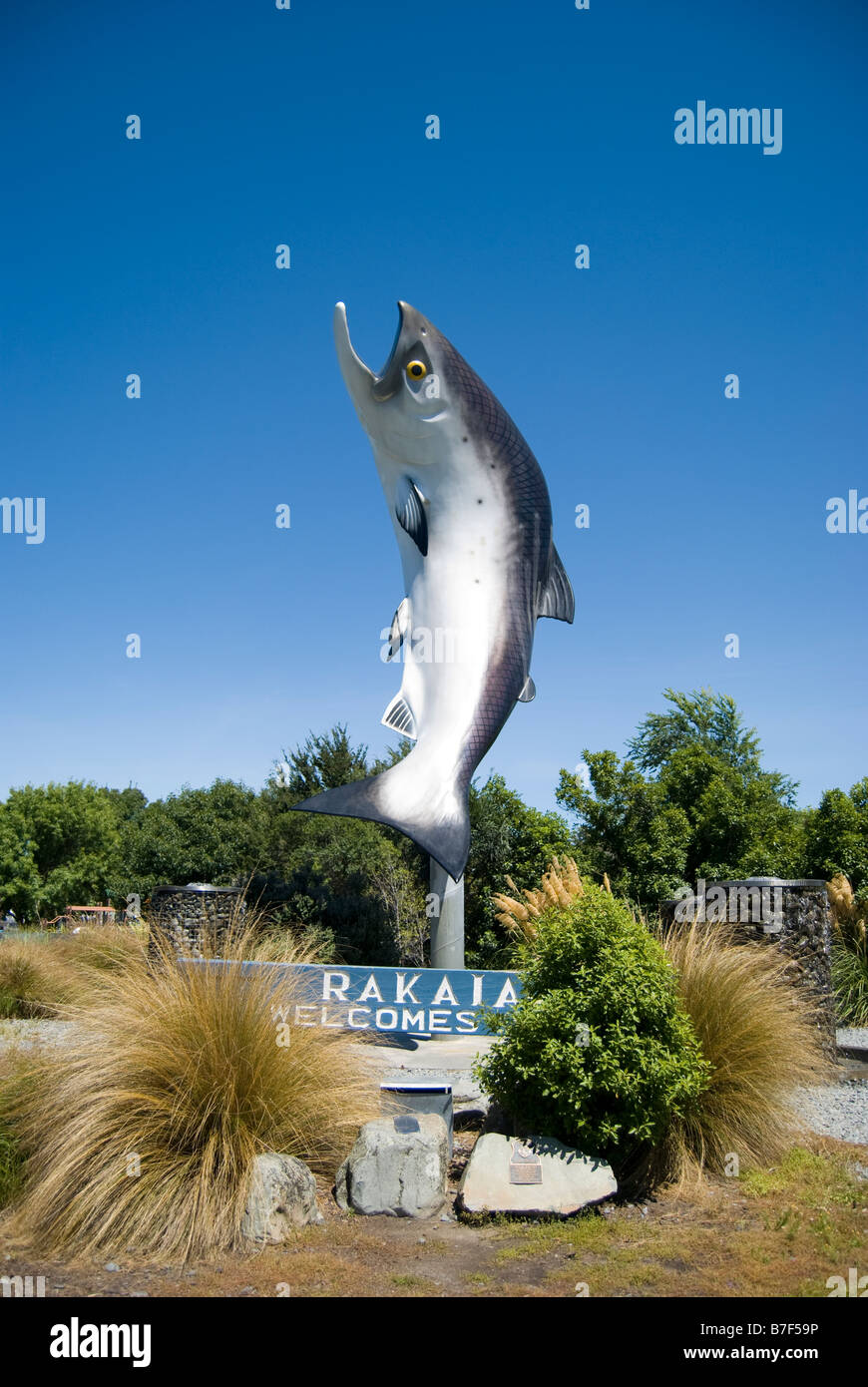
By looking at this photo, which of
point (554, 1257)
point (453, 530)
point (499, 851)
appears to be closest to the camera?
point (554, 1257)

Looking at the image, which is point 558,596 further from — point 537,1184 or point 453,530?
point 537,1184

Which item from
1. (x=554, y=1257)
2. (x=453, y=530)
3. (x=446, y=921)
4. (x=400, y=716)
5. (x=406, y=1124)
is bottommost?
(x=554, y=1257)

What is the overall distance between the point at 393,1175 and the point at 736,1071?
2252mm

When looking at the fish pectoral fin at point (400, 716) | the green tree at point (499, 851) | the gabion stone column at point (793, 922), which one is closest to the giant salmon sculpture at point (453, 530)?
the fish pectoral fin at point (400, 716)

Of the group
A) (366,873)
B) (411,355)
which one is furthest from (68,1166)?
(366,873)

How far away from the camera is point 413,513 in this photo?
32.6 ft

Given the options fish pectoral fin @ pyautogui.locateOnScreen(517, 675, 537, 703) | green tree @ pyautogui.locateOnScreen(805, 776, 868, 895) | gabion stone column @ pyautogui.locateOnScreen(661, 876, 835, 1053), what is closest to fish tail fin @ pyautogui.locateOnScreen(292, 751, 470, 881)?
fish pectoral fin @ pyautogui.locateOnScreen(517, 675, 537, 703)

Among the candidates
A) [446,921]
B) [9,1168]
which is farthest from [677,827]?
[9,1168]

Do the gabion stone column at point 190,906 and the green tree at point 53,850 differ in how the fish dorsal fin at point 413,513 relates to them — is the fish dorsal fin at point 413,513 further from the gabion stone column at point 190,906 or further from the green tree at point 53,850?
the green tree at point 53,850

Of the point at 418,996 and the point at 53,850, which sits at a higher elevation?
the point at 53,850

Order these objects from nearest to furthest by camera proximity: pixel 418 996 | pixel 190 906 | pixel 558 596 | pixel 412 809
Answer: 1. pixel 418 996
2. pixel 412 809
3. pixel 558 596
4. pixel 190 906

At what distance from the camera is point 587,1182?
16.6ft

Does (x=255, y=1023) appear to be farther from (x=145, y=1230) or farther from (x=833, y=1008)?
(x=833, y=1008)

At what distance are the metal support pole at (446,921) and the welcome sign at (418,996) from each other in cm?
242
